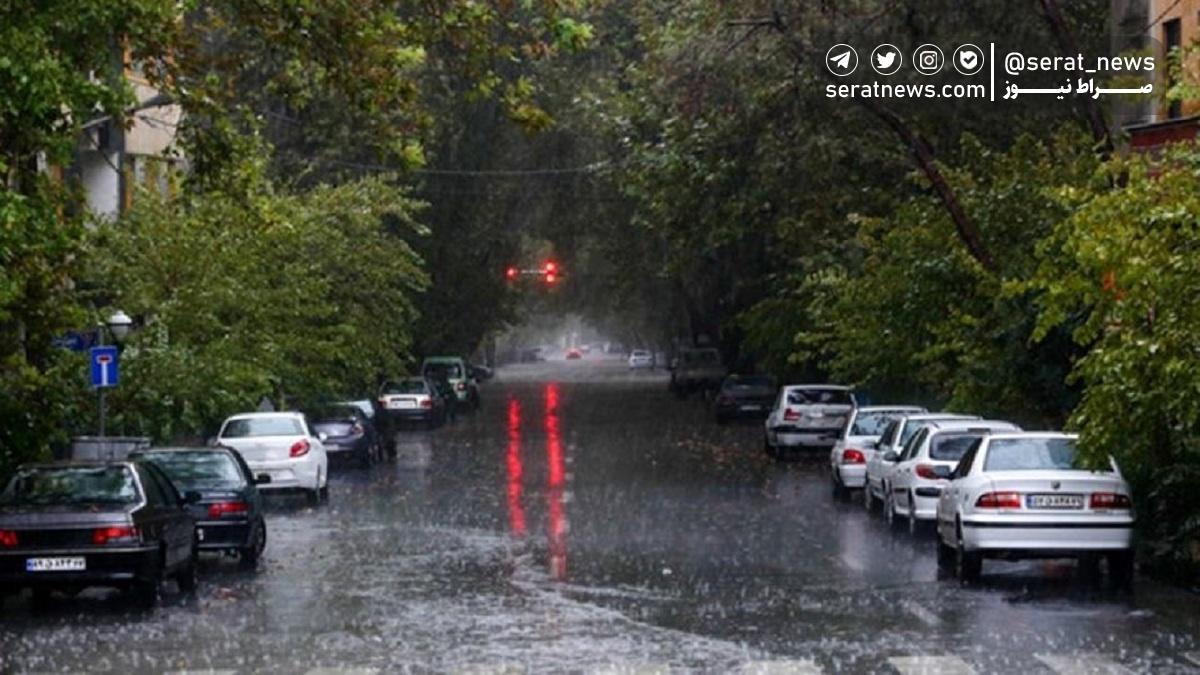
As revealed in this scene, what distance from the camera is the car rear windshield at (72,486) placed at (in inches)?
798

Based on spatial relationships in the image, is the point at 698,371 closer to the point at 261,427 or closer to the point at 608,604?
the point at 261,427

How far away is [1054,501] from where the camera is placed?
20.9 metres

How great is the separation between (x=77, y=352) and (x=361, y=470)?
1332 centimetres

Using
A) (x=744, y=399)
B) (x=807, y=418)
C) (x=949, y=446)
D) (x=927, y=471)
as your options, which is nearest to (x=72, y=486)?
(x=927, y=471)

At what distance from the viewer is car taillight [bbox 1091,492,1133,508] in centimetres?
2084

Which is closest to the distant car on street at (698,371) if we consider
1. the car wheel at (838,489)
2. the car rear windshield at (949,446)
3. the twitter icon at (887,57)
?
the twitter icon at (887,57)

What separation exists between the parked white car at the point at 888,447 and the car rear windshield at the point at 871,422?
2.53 metres

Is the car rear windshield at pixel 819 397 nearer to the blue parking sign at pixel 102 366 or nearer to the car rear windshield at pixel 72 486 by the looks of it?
the blue parking sign at pixel 102 366

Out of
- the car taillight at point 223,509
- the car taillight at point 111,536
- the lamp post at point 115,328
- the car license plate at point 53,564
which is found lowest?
the car license plate at point 53,564

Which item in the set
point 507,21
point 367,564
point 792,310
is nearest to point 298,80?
point 507,21

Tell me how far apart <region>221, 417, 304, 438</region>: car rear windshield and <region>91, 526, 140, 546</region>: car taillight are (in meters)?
16.5

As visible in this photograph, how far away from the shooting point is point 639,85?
160ft

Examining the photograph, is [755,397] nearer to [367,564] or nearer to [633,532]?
[633,532]

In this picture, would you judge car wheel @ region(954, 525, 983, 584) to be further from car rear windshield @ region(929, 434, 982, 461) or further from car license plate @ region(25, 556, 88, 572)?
car license plate @ region(25, 556, 88, 572)
